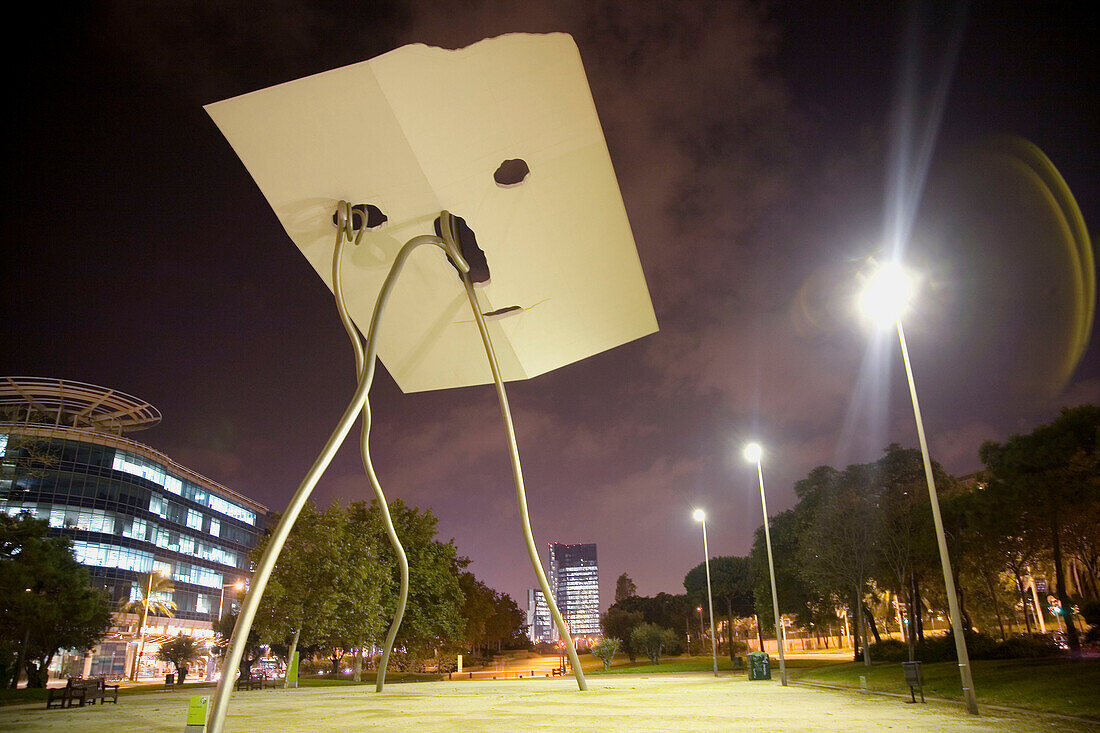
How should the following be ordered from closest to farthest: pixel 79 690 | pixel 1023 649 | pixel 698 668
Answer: pixel 79 690
pixel 1023 649
pixel 698 668

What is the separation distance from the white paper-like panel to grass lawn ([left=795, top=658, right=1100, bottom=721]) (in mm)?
10705

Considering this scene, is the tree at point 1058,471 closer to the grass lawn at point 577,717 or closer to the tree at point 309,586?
the grass lawn at point 577,717

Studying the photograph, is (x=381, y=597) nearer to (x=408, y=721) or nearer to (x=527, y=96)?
(x=408, y=721)

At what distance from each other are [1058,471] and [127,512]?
256 ft

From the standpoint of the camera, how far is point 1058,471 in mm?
25016

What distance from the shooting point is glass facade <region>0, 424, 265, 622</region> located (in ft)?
214

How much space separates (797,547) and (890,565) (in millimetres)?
10899

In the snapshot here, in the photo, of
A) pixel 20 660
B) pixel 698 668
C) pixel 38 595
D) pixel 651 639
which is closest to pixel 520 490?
pixel 38 595

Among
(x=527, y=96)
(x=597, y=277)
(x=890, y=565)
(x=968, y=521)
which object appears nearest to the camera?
(x=527, y=96)

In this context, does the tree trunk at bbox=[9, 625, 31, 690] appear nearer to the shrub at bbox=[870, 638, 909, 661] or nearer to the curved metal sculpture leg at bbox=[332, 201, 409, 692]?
the curved metal sculpture leg at bbox=[332, 201, 409, 692]

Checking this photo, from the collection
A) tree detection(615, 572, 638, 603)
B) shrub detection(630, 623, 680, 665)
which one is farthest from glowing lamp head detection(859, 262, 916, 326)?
tree detection(615, 572, 638, 603)

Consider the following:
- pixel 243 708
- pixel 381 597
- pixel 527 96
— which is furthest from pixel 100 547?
pixel 527 96

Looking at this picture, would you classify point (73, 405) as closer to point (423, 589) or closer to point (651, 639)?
point (423, 589)

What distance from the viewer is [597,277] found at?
13375mm
